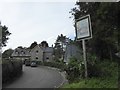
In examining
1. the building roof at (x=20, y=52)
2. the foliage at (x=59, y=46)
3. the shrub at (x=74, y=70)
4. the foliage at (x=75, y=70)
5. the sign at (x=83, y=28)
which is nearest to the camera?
the sign at (x=83, y=28)

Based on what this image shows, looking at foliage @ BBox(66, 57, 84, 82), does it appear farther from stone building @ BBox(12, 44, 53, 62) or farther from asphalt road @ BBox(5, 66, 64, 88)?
stone building @ BBox(12, 44, 53, 62)

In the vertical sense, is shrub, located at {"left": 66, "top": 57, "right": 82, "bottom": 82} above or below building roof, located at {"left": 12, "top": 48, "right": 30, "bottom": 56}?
below

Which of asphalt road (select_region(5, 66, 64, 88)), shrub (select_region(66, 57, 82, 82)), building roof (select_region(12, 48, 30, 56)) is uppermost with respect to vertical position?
building roof (select_region(12, 48, 30, 56))

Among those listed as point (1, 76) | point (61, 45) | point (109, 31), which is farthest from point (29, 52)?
point (109, 31)

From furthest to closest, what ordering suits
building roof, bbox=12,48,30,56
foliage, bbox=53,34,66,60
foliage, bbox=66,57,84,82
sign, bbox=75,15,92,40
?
building roof, bbox=12,48,30,56 → foliage, bbox=53,34,66,60 → foliage, bbox=66,57,84,82 → sign, bbox=75,15,92,40

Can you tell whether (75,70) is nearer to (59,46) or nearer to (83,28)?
(83,28)

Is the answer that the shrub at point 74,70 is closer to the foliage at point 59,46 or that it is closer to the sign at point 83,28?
the sign at point 83,28

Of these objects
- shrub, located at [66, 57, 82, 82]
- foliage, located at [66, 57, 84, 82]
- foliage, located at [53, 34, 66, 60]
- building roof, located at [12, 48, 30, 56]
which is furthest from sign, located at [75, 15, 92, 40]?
building roof, located at [12, 48, 30, 56]

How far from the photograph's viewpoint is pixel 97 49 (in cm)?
2814

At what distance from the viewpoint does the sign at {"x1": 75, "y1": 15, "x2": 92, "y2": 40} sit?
9.51 metres

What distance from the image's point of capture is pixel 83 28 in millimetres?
9852

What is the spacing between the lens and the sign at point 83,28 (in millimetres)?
9508

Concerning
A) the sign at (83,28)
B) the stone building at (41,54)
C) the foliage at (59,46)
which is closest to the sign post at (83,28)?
the sign at (83,28)

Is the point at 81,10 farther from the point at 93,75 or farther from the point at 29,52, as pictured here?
the point at 29,52
